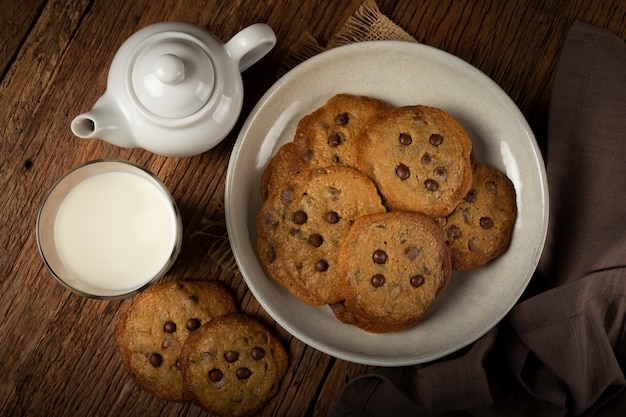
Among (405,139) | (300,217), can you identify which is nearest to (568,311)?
(405,139)

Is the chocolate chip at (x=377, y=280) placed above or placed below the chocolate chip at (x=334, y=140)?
below

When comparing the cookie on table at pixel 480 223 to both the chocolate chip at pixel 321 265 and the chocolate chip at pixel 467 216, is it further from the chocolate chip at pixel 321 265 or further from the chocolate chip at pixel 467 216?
the chocolate chip at pixel 321 265

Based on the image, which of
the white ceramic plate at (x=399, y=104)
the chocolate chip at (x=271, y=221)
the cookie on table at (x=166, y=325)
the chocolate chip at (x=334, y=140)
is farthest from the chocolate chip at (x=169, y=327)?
the chocolate chip at (x=334, y=140)

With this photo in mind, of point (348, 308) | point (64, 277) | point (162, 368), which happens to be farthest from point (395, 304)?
point (64, 277)

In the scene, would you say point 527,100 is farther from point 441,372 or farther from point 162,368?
point 162,368

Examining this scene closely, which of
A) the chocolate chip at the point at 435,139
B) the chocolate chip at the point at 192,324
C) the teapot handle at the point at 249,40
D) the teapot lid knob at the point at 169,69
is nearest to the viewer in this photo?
the teapot lid knob at the point at 169,69

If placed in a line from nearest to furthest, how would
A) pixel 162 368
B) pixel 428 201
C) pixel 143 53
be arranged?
pixel 143 53
pixel 428 201
pixel 162 368

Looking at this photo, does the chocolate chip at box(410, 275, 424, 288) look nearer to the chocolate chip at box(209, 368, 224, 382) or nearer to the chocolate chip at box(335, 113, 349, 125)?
the chocolate chip at box(335, 113, 349, 125)
